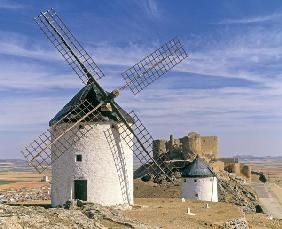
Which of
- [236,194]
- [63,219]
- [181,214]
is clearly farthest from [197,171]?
[63,219]

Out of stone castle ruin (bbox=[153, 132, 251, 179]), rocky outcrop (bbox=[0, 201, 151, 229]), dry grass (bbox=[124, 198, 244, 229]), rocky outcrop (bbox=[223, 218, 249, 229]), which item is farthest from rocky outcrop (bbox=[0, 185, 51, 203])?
rocky outcrop (bbox=[223, 218, 249, 229])

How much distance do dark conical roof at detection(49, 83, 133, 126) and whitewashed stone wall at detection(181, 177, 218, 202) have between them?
420 inches

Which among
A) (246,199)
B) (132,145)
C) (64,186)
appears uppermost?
(132,145)

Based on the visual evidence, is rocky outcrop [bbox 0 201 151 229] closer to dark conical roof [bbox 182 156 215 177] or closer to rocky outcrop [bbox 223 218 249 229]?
rocky outcrop [bbox 223 218 249 229]

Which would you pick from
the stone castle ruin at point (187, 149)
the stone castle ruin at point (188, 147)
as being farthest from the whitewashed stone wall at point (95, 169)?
the stone castle ruin at point (188, 147)

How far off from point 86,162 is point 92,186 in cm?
119

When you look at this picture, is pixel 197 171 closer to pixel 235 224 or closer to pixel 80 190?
pixel 235 224

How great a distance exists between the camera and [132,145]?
2352 centimetres

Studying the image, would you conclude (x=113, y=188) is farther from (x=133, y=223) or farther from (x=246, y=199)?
(x=246, y=199)

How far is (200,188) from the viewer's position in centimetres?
3189

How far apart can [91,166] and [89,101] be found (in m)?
3.27

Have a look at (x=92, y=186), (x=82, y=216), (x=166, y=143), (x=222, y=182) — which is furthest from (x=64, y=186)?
(x=166, y=143)

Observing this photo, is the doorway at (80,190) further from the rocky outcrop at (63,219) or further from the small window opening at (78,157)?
the rocky outcrop at (63,219)

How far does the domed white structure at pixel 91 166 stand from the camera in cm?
2184
